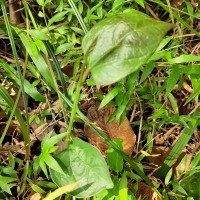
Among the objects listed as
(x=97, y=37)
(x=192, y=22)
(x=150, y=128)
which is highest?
(x=97, y=37)

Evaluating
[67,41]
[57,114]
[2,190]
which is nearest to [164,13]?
[67,41]

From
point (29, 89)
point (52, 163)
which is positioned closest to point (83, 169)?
point (52, 163)

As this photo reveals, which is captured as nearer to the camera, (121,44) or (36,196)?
(121,44)

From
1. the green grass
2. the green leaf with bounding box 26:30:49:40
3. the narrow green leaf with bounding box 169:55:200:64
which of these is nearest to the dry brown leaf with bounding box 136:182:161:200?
the green grass

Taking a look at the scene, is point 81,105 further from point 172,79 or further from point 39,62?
point 172,79

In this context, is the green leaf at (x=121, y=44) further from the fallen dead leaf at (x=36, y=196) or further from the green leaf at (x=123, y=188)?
the fallen dead leaf at (x=36, y=196)

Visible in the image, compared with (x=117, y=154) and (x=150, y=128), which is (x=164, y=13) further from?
(x=117, y=154)
